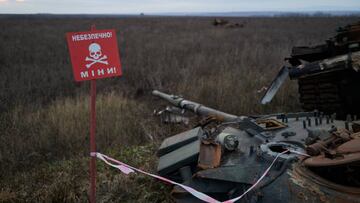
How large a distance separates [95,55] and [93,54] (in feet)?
0.08

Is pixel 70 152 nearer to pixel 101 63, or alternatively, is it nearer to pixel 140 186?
pixel 140 186

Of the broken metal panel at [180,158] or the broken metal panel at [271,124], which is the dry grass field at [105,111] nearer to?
the broken metal panel at [180,158]

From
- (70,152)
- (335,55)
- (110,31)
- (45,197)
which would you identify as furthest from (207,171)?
(70,152)

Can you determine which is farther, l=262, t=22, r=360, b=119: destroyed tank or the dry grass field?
l=262, t=22, r=360, b=119: destroyed tank

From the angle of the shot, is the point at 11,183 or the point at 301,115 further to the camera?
the point at 11,183

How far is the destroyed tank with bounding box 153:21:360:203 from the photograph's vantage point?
8.63 ft

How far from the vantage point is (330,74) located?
5.25 meters

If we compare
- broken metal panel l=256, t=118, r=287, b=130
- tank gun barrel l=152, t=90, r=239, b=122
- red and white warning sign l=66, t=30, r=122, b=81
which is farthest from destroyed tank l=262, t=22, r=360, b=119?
red and white warning sign l=66, t=30, r=122, b=81

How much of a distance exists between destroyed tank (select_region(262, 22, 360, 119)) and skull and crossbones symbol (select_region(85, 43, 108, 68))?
207cm

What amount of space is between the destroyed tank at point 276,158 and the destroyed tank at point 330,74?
2cm

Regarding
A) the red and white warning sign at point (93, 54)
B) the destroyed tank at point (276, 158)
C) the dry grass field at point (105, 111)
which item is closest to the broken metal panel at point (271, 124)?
the destroyed tank at point (276, 158)

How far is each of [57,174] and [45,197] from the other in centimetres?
70

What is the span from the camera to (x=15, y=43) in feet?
60.4

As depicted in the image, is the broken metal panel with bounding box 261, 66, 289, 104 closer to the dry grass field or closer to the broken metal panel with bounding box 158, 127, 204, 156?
the broken metal panel with bounding box 158, 127, 204, 156
